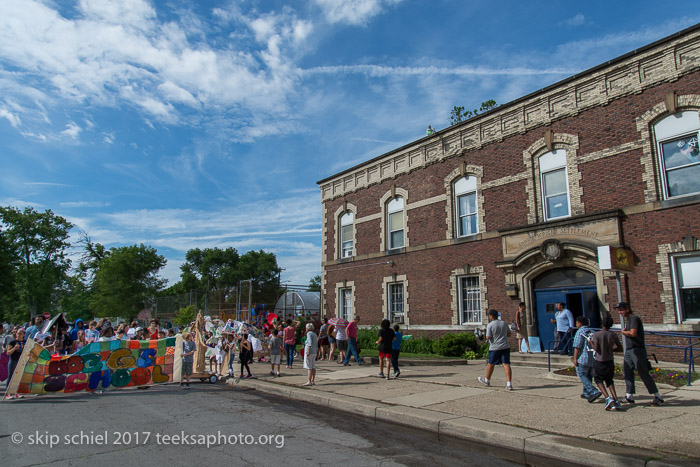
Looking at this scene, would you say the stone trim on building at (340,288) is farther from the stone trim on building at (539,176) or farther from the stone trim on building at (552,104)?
the stone trim on building at (539,176)

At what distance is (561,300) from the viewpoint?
15.0m

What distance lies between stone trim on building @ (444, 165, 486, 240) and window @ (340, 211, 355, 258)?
20.3 ft

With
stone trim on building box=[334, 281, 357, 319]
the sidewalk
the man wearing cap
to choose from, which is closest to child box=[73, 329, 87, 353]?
the sidewalk

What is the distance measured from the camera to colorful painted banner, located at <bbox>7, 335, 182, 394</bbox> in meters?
10.6

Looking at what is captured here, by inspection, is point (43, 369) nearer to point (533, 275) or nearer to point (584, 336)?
point (584, 336)

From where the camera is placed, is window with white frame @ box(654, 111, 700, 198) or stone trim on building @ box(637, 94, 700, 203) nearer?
window with white frame @ box(654, 111, 700, 198)

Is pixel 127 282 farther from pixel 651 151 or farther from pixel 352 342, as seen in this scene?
pixel 651 151

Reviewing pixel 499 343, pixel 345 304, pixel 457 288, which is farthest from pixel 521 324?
pixel 345 304

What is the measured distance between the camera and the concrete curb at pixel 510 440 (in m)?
5.25

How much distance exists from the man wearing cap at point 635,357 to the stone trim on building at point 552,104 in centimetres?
901

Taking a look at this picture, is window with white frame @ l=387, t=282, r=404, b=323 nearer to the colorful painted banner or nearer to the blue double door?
the blue double door

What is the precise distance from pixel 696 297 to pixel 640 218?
250 centimetres

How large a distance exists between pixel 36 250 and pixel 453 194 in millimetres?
52280

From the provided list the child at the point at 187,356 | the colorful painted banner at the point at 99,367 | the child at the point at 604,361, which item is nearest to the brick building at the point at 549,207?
the child at the point at 604,361
